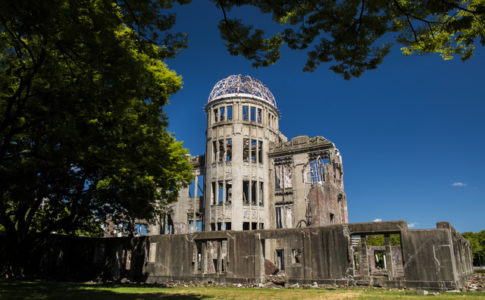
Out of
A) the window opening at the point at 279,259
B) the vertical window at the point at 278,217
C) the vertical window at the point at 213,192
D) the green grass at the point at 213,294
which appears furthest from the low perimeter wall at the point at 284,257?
the vertical window at the point at 213,192

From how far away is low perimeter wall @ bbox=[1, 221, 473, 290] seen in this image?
13945mm

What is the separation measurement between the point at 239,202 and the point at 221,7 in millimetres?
25276

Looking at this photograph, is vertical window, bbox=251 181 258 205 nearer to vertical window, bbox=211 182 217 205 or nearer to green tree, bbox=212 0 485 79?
vertical window, bbox=211 182 217 205

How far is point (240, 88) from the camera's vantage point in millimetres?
33938

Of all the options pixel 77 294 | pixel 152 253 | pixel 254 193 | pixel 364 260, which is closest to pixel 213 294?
pixel 77 294

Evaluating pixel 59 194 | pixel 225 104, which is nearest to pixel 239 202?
pixel 225 104

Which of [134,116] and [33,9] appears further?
[134,116]

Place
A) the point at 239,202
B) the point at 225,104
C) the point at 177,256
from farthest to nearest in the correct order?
the point at 225,104 → the point at 239,202 → the point at 177,256

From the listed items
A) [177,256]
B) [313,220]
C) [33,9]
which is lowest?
[177,256]

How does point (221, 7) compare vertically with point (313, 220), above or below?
above

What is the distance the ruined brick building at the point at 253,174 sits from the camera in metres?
30.4

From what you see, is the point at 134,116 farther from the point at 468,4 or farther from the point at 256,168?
the point at 256,168

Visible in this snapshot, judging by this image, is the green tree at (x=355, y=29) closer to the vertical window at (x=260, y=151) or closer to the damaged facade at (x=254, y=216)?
the damaged facade at (x=254, y=216)

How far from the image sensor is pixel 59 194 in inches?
629
